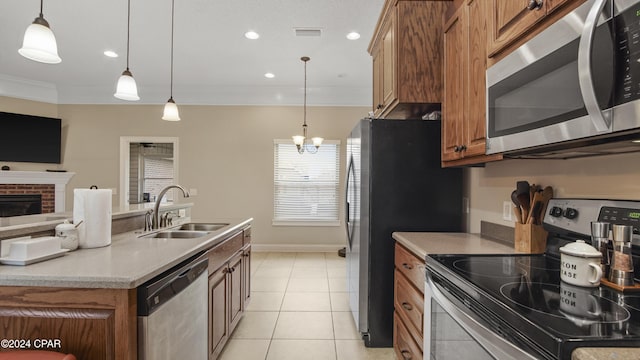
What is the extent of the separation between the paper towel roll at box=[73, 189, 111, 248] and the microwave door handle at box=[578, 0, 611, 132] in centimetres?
211

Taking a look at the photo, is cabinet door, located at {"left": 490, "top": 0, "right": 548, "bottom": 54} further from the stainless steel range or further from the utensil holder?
the utensil holder

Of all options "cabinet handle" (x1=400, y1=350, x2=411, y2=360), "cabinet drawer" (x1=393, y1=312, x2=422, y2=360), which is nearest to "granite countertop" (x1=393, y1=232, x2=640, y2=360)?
"cabinet drawer" (x1=393, y1=312, x2=422, y2=360)

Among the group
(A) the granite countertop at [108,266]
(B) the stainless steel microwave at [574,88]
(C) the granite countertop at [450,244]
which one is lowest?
(A) the granite countertop at [108,266]

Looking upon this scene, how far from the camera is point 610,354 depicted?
62 centimetres

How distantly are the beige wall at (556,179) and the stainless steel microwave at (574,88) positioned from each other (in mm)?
83

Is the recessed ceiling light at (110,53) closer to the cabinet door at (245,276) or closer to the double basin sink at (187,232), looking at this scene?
the double basin sink at (187,232)

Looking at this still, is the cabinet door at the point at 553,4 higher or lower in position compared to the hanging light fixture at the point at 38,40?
lower

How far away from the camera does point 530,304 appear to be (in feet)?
2.90

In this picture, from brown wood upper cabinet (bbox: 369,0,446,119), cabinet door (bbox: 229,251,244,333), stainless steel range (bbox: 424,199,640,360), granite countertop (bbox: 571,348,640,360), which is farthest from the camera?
cabinet door (bbox: 229,251,244,333)

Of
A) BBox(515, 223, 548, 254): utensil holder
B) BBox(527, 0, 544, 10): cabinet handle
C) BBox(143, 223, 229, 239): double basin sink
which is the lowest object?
BBox(143, 223, 229, 239): double basin sink

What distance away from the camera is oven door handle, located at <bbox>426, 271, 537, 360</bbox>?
79 centimetres

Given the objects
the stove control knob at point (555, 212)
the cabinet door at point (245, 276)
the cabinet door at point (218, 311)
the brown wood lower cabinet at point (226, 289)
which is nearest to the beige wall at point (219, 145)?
the cabinet door at point (245, 276)

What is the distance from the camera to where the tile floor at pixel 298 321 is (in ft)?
7.68

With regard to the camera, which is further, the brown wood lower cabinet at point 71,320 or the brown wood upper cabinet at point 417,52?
the brown wood upper cabinet at point 417,52
